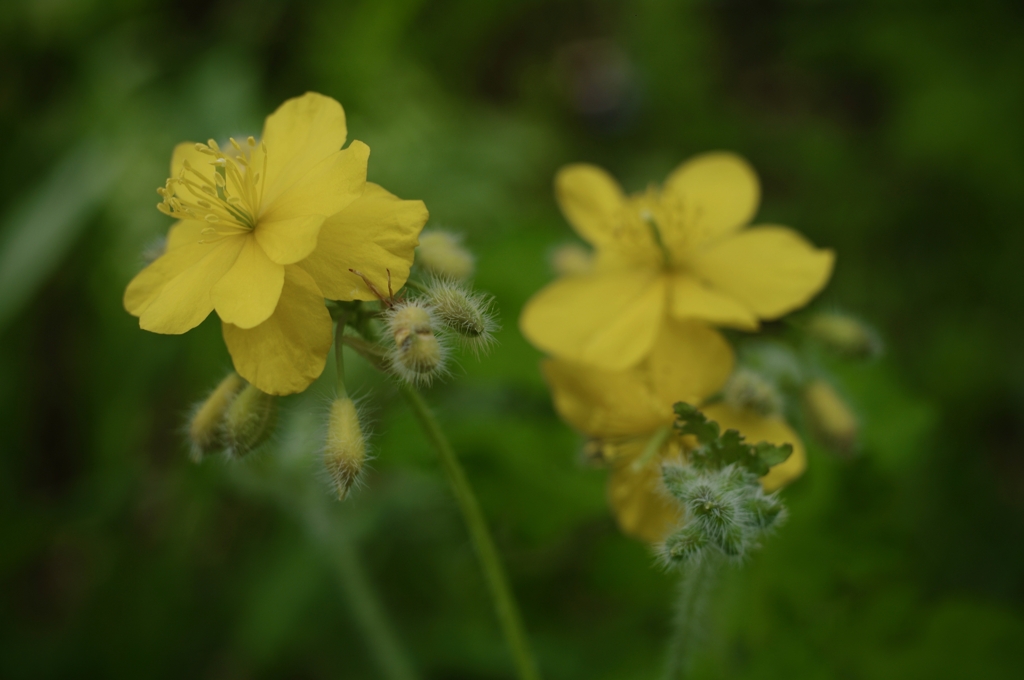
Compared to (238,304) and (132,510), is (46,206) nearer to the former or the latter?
(132,510)

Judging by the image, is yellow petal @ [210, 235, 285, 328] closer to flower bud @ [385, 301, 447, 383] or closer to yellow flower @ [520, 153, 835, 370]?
flower bud @ [385, 301, 447, 383]

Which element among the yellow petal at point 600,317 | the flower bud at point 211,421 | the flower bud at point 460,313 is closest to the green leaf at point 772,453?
the yellow petal at point 600,317

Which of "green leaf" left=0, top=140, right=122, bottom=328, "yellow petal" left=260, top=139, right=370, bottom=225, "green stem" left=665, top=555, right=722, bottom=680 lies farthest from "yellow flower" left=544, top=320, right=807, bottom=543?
"green leaf" left=0, top=140, right=122, bottom=328

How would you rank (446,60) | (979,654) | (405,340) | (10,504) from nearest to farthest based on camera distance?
(405,340)
(979,654)
(10,504)
(446,60)

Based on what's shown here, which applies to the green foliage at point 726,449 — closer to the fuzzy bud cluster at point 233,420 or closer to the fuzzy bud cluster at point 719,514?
the fuzzy bud cluster at point 719,514

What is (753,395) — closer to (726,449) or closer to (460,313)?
(726,449)

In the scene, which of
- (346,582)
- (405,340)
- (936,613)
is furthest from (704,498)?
(346,582)

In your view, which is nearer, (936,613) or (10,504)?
(936,613)
